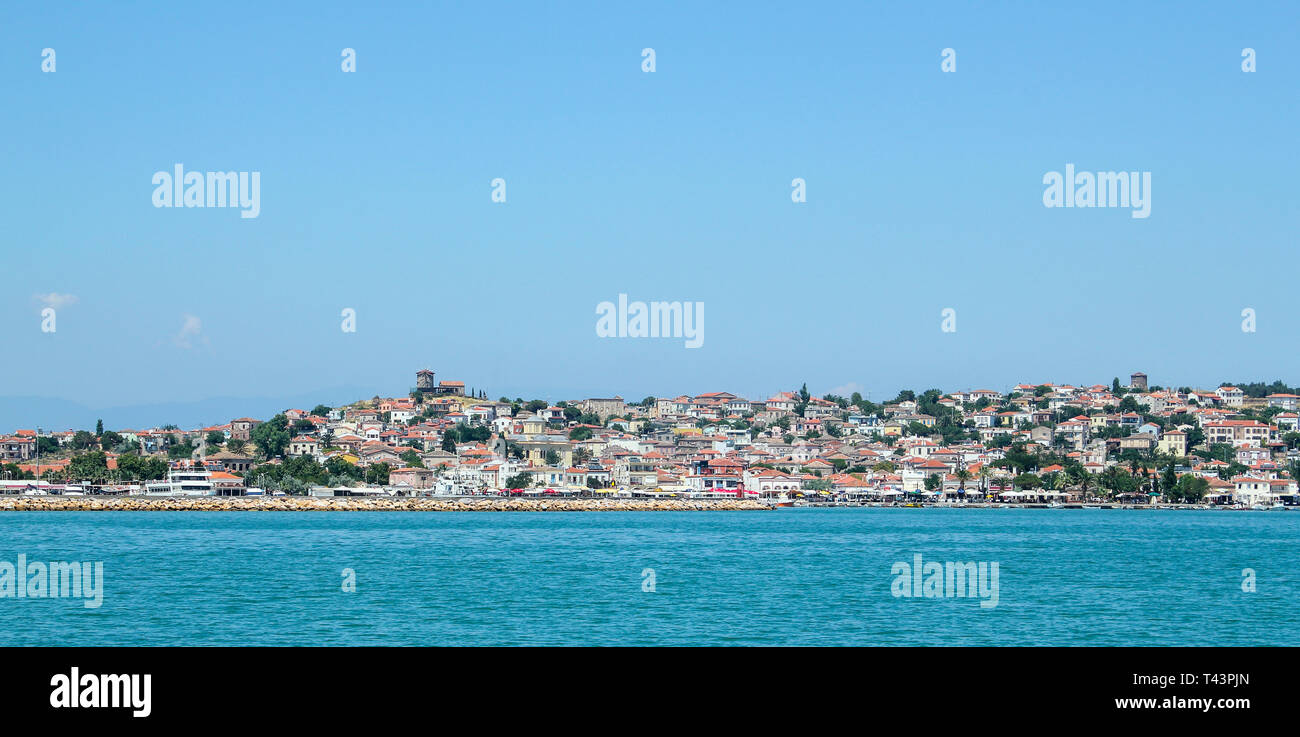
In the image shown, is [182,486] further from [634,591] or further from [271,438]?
[634,591]

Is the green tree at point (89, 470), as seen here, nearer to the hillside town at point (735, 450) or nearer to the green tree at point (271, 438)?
the hillside town at point (735, 450)

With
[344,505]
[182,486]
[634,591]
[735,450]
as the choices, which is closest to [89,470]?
[182,486]

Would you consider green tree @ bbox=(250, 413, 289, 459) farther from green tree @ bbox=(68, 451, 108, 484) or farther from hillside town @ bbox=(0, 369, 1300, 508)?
green tree @ bbox=(68, 451, 108, 484)

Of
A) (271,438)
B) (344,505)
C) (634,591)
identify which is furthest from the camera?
(271,438)

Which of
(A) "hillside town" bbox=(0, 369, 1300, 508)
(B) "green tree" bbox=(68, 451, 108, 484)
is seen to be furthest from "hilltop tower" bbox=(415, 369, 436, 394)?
(B) "green tree" bbox=(68, 451, 108, 484)

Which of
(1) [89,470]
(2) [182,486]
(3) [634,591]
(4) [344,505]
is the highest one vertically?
(3) [634,591]

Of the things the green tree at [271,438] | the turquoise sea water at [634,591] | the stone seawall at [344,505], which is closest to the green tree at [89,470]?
the stone seawall at [344,505]
